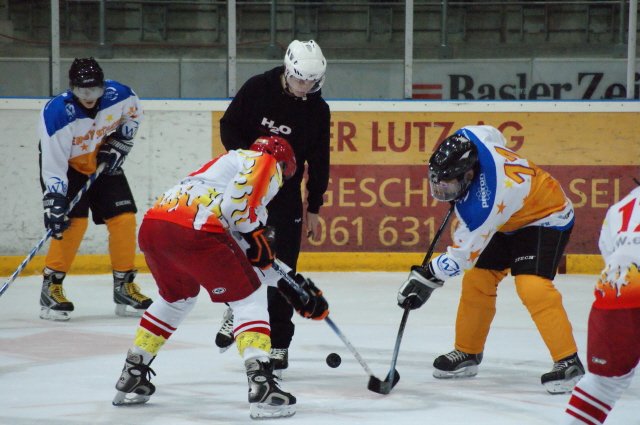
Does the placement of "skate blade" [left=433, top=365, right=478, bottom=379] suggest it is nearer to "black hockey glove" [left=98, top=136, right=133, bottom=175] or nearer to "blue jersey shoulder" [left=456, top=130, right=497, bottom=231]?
"blue jersey shoulder" [left=456, top=130, right=497, bottom=231]

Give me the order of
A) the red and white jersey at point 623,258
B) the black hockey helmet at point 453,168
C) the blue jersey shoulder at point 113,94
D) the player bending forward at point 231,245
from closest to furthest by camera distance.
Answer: the red and white jersey at point 623,258 → the player bending forward at point 231,245 → the black hockey helmet at point 453,168 → the blue jersey shoulder at point 113,94

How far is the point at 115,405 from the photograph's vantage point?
11.2 feet

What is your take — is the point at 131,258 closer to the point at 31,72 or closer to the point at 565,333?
the point at 31,72

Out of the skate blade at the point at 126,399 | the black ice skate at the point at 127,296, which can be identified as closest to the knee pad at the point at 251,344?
the skate blade at the point at 126,399

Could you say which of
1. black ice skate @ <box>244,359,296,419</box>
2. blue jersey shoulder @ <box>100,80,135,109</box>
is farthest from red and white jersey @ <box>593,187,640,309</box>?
blue jersey shoulder @ <box>100,80,135,109</box>

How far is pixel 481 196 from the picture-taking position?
3471 mm

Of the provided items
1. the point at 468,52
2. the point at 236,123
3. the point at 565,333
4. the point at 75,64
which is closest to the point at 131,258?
the point at 75,64

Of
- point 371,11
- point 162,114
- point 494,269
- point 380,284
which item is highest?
point 371,11

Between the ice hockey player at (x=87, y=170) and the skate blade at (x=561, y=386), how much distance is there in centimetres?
232

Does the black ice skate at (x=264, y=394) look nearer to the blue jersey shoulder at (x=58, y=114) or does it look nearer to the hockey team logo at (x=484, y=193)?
the hockey team logo at (x=484, y=193)

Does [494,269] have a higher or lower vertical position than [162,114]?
lower

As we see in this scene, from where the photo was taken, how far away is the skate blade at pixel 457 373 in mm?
3891

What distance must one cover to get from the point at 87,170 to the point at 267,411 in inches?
92.7

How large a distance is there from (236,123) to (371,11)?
3257 mm
